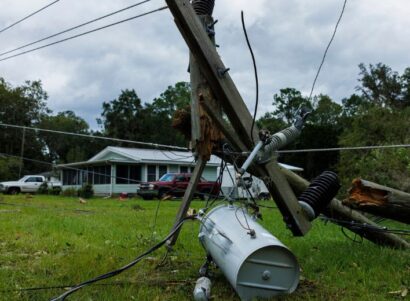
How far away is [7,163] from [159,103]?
32950mm

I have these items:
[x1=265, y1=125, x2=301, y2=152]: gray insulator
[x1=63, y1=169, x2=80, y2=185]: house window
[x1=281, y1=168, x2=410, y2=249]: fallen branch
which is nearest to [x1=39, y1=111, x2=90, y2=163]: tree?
[x1=63, y1=169, x2=80, y2=185]: house window

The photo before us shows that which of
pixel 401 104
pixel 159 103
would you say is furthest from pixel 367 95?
pixel 159 103

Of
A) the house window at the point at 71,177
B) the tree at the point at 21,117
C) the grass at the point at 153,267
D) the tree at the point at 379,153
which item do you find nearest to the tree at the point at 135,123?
the tree at the point at 21,117

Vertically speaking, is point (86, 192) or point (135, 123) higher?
point (135, 123)

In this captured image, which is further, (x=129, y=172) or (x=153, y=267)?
(x=129, y=172)

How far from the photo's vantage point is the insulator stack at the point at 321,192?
434 cm

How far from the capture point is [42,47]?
10.1m

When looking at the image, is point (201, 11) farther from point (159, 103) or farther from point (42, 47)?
point (159, 103)

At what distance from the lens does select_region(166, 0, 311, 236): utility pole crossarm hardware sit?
4246mm

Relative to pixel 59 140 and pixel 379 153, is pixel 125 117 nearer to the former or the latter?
pixel 59 140

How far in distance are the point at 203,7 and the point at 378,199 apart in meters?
2.81

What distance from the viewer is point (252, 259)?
3438mm

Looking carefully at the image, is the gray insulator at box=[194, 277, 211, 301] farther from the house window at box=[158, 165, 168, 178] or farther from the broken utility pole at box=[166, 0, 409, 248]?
the house window at box=[158, 165, 168, 178]

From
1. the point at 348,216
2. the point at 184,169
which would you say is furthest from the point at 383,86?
the point at 348,216
